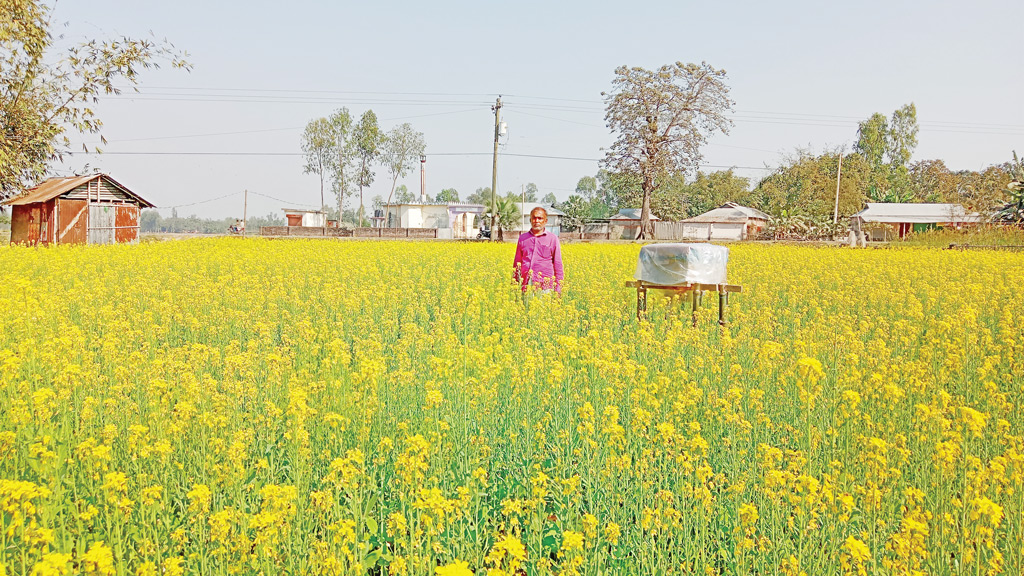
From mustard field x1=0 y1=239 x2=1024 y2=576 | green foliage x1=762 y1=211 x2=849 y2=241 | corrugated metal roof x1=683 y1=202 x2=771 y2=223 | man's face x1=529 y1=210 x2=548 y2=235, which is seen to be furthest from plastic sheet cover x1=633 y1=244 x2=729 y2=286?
corrugated metal roof x1=683 y1=202 x2=771 y2=223

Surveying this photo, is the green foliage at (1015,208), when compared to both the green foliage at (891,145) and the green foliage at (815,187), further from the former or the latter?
the green foliage at (891,145)

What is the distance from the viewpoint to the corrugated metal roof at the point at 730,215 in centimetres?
5831

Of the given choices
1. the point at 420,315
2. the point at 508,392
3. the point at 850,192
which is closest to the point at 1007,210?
the point at 850,192

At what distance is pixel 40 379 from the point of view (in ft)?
14.6

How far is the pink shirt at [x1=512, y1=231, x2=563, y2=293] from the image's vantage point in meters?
8.03

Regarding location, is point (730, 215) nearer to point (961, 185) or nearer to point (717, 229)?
point (717, 229)

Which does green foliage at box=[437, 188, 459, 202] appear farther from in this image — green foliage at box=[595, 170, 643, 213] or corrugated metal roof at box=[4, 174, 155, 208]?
corrugated metal roof at box=[4, 174, 155, 208]

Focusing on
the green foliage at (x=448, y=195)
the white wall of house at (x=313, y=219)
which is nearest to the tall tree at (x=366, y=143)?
the white wall of house at (x=313, y=219)

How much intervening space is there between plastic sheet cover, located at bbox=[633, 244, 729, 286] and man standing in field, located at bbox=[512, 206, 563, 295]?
3.94 ft

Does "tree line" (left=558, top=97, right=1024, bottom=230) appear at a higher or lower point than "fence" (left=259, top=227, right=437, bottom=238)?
higher

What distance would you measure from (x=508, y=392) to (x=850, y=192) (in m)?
58.0

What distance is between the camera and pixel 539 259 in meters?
8.15

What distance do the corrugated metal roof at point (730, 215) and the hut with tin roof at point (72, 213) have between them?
138ft

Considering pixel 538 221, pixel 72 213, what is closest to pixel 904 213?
pixel 72 213
